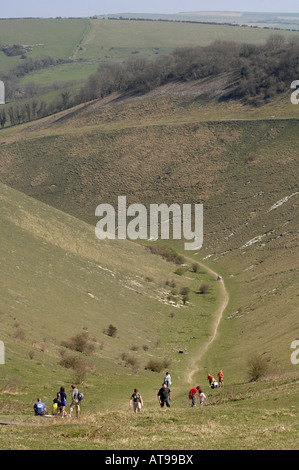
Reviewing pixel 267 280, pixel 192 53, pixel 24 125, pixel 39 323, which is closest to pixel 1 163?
pixel 24 125

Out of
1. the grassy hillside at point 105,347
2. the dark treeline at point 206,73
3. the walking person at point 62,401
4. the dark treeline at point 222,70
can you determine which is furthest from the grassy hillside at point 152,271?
the dark treeline at point 222,70

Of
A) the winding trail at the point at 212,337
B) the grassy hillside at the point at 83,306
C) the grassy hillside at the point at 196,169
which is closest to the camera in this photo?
the grassy hillside at the point at 83,306

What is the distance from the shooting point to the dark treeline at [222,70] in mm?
125062

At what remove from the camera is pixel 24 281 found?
2039 inches

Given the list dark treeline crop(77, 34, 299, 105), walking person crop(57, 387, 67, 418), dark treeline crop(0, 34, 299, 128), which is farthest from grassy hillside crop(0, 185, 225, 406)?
dark treeline crop(0, 34, 299, 128)

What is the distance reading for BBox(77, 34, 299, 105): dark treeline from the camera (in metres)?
125

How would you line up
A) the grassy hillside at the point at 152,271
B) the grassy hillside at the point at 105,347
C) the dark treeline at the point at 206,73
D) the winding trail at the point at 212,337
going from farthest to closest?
the dark treeline at the point at 206,73 → the winding trail at the point at 212,337 → the grassy hillside at the point at 152,271 → the grassy hillside at the point at 105,347

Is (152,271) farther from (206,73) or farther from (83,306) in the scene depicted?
(206,73)

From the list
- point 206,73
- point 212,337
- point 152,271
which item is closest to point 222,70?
point 206,73

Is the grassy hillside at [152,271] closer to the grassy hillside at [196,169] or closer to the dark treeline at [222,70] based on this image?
→ the grassy hillside at [196,169]

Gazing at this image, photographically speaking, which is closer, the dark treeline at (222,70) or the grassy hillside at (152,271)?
the grassy hillside at (152,271)

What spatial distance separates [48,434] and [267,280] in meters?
47.2

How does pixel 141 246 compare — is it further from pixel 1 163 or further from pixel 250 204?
pixel 1 163

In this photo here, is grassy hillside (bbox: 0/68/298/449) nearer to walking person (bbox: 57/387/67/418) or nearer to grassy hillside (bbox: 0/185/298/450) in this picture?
grassy hillside (bbox: 0/185/298/450)
